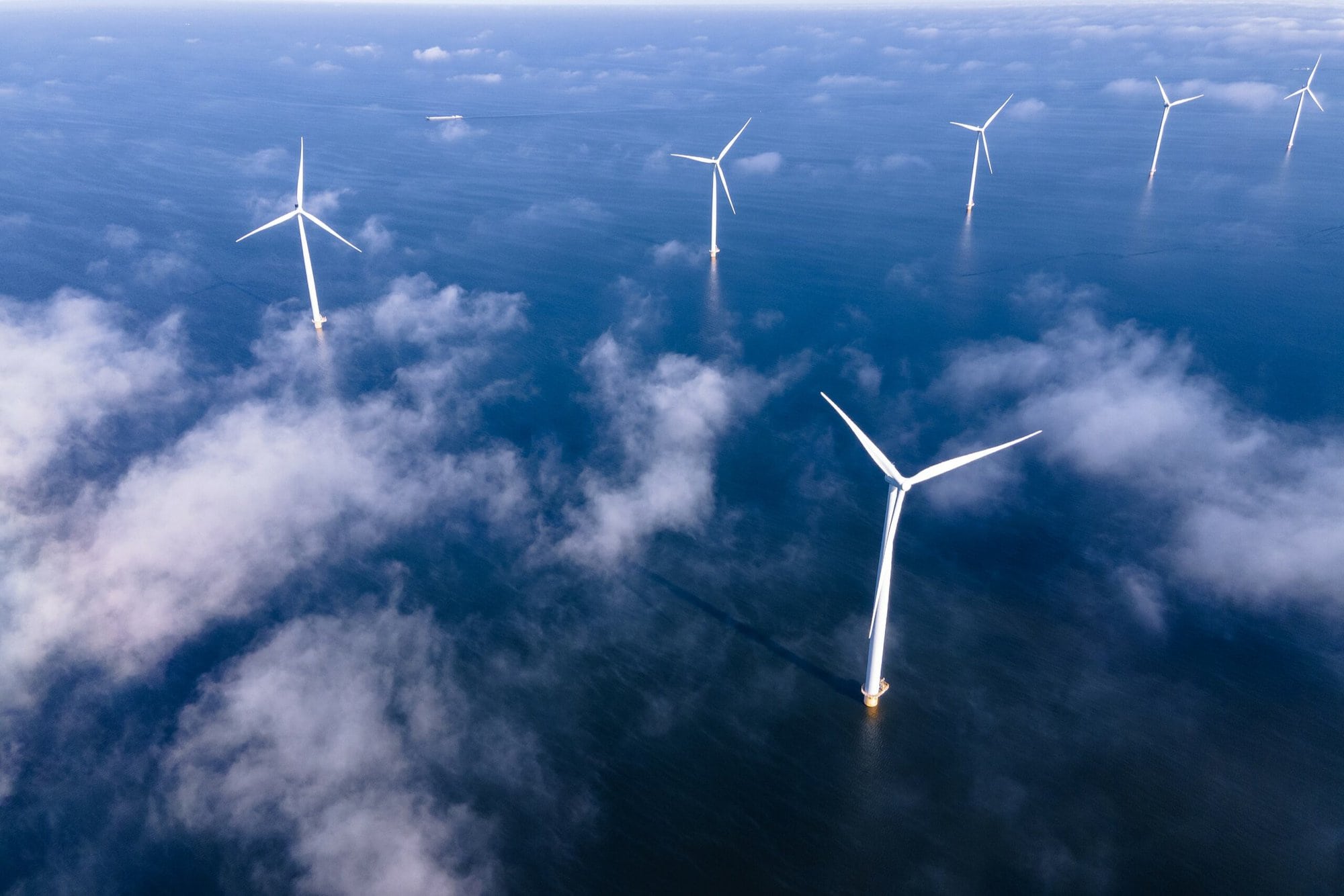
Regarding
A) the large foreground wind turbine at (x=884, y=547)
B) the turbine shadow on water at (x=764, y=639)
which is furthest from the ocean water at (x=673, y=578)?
the large foreground wind turbine at (x=884, y=547)

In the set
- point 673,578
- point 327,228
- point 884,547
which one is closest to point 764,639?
point 673,578

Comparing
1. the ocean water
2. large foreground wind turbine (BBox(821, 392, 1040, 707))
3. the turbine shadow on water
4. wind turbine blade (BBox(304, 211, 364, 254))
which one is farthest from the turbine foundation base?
A: wind turbine blade (BBox(304, 211, 364, 254))

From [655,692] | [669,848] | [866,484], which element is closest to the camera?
[669,848]

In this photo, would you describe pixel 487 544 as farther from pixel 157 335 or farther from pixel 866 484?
pixel 157 335

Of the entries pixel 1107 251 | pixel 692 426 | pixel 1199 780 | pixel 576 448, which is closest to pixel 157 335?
pixel 576 448

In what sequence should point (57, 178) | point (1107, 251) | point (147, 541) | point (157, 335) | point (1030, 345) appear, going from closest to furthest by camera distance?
point (147, 541) < point (1030, 345) < point (157, 335) < point (1107, 251) < point (57, 178)

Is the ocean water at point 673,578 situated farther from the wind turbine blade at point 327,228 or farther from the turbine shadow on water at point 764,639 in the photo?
the wind turbine blade at point 327,228

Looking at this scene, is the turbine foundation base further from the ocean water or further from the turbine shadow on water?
the ocean water
